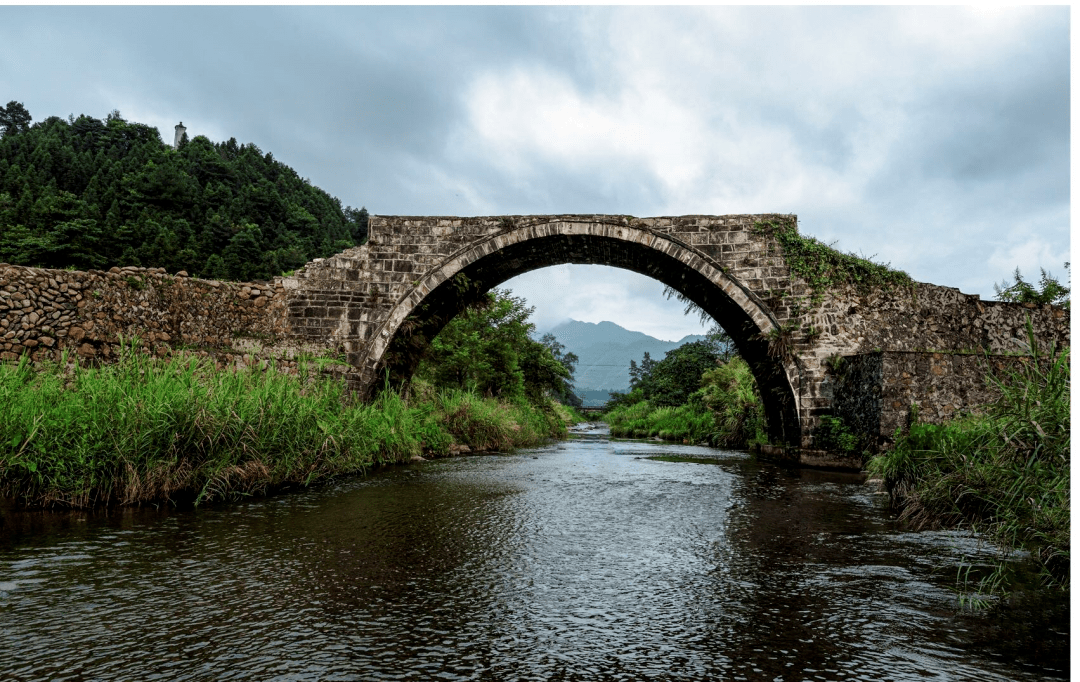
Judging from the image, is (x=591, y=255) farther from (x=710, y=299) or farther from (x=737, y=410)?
(x=737, y=410)

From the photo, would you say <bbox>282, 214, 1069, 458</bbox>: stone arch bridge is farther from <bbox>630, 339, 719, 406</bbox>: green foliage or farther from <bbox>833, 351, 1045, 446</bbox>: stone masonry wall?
<bbox>630, 339, 719, 406</bbox>: green foliage

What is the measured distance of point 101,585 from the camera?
10.1 ft

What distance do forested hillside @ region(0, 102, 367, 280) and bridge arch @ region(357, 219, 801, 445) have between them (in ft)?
83.6

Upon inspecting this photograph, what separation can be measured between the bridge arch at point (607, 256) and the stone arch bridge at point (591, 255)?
0.03 metres

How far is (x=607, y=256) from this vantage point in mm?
13672

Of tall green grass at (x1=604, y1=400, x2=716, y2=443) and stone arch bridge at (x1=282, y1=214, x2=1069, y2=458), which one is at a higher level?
stone arch bridge at (x1=282, y1=214, x2=1069, y2=458)

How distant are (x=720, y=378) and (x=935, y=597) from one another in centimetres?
1954

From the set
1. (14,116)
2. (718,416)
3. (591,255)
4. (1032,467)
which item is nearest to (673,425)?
(718,416)

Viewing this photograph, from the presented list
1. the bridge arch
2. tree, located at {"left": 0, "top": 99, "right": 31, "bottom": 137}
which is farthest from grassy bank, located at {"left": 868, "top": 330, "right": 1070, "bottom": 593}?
tree, located at {"left": 0, "top": 99, "right": 31, "bottom": 137}

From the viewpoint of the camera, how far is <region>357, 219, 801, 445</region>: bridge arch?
1210cm

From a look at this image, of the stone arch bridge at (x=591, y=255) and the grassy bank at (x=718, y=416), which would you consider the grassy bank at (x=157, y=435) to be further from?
the grassy bank at (x=718, y=416)

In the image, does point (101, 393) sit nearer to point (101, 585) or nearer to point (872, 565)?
point (101, 585)

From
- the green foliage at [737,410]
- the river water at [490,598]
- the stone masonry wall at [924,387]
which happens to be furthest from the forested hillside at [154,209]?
the river water at [490,598]

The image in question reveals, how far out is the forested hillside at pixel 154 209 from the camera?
3600cm
